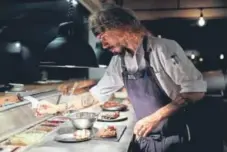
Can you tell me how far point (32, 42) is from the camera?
286 inches

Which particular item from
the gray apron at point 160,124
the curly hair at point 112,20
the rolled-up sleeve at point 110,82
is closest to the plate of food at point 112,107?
the rolled-up sleeve at point 110,82

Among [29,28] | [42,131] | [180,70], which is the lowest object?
[42,131]

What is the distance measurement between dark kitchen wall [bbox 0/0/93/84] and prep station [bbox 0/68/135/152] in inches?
89.6

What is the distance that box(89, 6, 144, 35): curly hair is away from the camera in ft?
7.54

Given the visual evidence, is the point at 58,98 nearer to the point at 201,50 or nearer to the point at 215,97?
the point at 215,97

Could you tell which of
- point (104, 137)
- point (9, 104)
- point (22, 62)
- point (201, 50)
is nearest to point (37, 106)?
point (9, 104)

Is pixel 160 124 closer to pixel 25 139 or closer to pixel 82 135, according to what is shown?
pixel 82 135

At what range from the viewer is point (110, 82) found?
9.30 feet

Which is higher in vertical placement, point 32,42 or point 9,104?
point 32,42

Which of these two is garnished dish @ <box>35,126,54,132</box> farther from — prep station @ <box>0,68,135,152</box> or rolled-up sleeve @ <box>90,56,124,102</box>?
rolled-up sleeve @ <box>90,56,124,102</box>

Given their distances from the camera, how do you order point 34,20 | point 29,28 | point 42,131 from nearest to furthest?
1. point 42,131
2. point 34,20
3. point 29,28

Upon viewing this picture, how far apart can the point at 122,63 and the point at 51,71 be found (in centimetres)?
539

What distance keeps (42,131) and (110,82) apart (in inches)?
28.9

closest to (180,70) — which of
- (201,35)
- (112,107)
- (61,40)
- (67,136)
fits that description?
(67,136)
